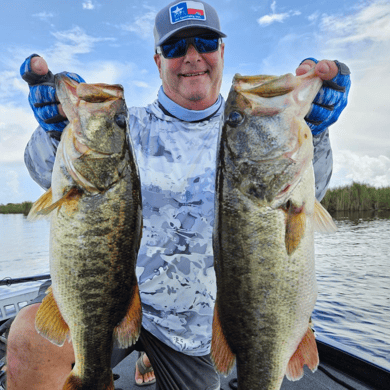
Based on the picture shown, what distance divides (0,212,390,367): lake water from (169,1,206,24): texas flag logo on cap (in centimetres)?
377

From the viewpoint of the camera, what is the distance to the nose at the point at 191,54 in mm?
3342

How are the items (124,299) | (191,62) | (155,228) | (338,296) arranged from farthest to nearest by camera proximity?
(338,296)
(191,62)
(155,228)
(124,299)

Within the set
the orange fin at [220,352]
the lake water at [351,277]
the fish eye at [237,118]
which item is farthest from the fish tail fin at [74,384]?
the lake water at [351,277]

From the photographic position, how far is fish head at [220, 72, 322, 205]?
6.58 feet

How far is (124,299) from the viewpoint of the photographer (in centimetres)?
218

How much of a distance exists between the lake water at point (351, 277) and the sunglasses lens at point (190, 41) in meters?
3.49

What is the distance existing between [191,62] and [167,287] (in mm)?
1988

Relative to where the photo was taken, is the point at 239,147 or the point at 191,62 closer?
the point at 239,147

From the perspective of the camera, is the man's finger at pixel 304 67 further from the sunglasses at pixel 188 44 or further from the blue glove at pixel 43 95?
the blue glove at pixel 43 95

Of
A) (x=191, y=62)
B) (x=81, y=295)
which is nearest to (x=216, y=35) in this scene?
(x=191, y=62)

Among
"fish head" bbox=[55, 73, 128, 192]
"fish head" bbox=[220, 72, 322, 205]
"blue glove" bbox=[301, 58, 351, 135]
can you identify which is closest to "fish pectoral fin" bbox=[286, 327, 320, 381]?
"fish head" bbox=[220, 72, 322, 205]

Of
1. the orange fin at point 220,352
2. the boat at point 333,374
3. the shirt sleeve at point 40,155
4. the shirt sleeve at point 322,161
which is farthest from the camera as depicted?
the boat at point 333,374

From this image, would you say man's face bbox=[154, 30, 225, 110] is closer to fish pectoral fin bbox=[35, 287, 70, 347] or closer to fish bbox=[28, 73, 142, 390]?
fish bbox=[28, 73, 142, 390]

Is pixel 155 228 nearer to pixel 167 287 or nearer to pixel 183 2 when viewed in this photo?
pixel 167 287
